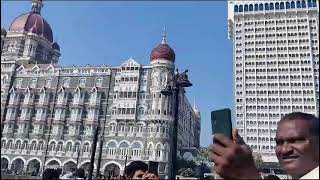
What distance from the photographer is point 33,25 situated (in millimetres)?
66938

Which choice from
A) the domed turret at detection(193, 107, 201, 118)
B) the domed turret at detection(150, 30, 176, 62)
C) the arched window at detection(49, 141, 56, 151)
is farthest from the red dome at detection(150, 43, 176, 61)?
the domed turret at detection(193, 107, 201, 118)

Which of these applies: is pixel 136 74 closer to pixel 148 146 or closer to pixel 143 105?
pixel 143 105

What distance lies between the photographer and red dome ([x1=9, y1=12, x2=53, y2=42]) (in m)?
66.3

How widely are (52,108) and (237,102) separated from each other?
35011mm

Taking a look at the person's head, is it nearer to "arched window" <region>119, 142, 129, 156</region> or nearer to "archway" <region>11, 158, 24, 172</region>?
"arched window" <region>119, 142, 129, 156</region>

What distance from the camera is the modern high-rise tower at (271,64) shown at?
6631 centimetres

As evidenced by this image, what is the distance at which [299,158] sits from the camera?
203cm

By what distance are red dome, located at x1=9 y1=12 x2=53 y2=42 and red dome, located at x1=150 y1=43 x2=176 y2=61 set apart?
26.2m

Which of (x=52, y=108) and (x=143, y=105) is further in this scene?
(x=52, y=108)

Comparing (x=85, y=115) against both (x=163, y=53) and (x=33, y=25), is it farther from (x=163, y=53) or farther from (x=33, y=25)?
(x=33, y=25)

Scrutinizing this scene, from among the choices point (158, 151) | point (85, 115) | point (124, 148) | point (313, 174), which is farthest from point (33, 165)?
point (313, 174)

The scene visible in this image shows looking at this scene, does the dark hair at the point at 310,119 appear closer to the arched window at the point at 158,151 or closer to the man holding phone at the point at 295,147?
the man holding phone at the point at 295,147

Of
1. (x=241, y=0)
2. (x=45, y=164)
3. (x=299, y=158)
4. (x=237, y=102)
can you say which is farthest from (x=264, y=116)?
(x=299, y=158)

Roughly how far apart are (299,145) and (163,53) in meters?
51.1
